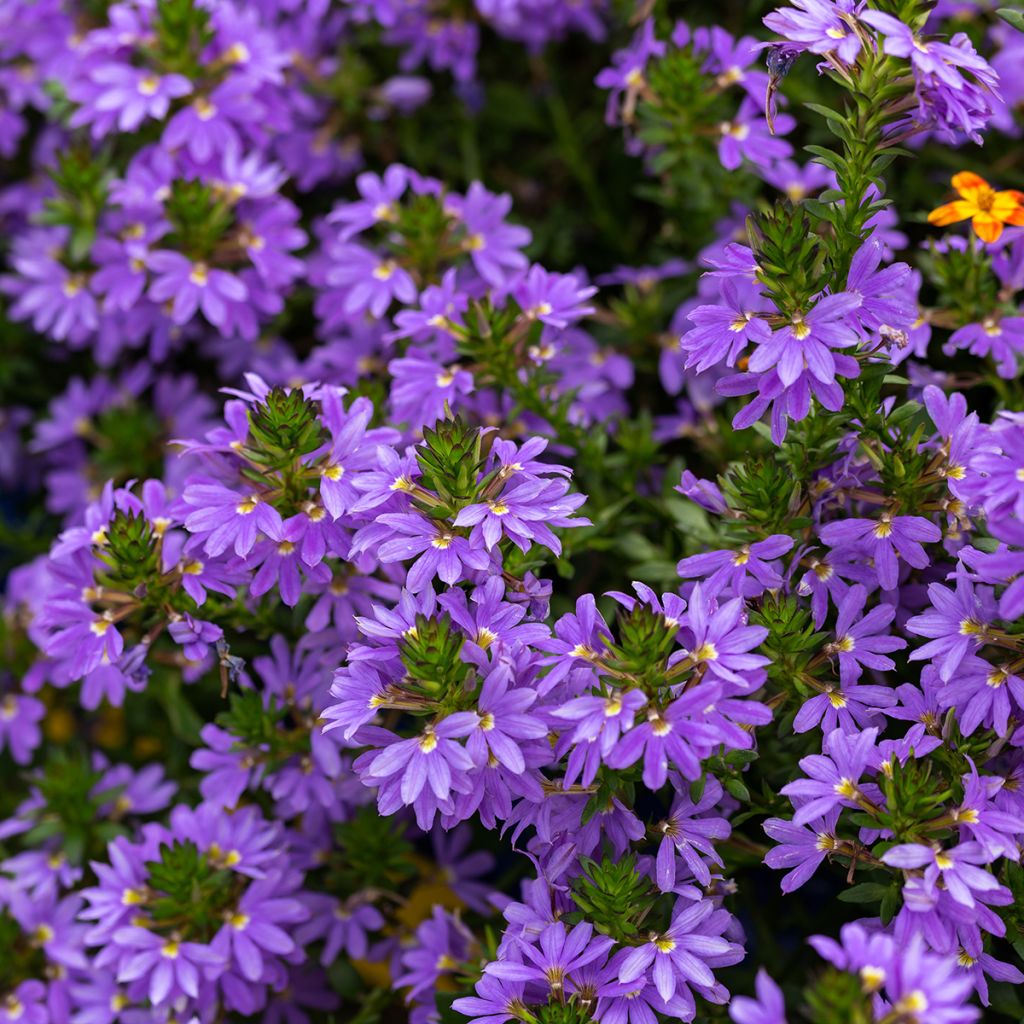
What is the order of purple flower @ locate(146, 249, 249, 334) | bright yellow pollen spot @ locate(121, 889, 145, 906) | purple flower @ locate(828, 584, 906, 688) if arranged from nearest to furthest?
purple flower @ locate(828, 584, 906, 688) < bright yellow pollen spot @ locate(121, 889, 145, 906) < purple flower @ locate(146, 249, 249, 334)

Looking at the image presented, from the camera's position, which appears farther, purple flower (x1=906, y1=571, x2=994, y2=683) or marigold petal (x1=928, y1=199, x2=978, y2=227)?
marigold petal (x1=928, y1=199, x2=978, y2=227)

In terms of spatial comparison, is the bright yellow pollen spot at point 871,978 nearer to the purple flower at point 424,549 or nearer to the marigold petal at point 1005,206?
the purple flower at point 424,549

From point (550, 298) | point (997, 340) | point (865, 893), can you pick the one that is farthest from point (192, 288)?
point (865, 893)

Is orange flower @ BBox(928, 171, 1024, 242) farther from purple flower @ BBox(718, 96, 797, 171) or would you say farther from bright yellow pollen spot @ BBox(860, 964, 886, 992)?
bright yellow pollen spot @ BBox(860, 964, 886, 992)

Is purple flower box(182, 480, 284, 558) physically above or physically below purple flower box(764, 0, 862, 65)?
below

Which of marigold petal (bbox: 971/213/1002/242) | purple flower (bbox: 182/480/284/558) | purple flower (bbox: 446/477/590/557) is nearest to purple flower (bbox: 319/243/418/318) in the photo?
purple flower (bbox: 182/480/284/558)

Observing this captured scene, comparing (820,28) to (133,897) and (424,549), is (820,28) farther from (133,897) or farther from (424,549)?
(133,897)

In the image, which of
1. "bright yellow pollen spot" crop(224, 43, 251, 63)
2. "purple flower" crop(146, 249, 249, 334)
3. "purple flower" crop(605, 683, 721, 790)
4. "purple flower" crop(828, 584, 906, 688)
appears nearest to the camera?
"purple flower" crop(605, 683, 721, 790)
